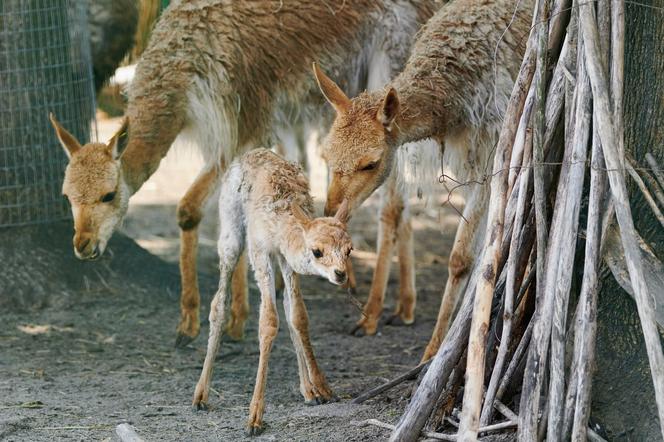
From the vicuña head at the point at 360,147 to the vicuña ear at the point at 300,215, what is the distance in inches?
18.4

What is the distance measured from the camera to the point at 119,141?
7.04m

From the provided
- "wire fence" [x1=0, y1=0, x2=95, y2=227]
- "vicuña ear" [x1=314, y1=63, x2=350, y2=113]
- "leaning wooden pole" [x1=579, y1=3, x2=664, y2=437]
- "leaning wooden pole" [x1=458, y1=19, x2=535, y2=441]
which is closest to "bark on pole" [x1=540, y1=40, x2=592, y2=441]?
"leaning wooden pole" [x1=579, y1=3, x2=664, y2=437]

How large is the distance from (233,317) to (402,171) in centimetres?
163

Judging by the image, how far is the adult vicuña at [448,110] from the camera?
6.05 metres

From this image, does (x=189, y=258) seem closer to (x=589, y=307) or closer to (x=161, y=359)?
(x=161, y=359)

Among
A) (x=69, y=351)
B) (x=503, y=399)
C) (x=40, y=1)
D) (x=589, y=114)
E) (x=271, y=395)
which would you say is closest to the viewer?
(x=589, y=114)

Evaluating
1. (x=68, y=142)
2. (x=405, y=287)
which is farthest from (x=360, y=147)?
(x=405, y=287)

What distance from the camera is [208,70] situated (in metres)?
7.58

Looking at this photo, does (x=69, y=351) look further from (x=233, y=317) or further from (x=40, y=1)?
(x=40, y=1)

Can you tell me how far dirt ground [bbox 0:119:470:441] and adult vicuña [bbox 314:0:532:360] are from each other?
0.99 meters

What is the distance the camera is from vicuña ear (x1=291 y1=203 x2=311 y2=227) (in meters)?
5.36

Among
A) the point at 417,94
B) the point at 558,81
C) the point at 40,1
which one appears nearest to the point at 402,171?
the point at 417,94

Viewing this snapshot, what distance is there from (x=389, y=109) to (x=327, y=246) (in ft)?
4.04

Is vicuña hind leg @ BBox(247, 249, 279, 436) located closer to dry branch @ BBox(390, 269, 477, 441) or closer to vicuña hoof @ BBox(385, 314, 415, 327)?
dry branch @ BBox(390, 269, 477, 441)
